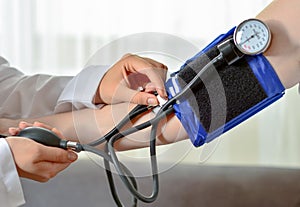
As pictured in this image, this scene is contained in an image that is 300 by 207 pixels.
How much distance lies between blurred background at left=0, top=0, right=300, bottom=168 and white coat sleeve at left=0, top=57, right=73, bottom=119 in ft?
2.85

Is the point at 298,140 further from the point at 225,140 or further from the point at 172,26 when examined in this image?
the point at 172,26

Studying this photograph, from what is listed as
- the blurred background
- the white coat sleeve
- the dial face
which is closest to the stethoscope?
the dial face

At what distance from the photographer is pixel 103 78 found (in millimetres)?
→ 776

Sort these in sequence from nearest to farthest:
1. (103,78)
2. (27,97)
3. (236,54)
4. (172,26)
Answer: (236,54) → (103,78) → (27,97) → (172,26)

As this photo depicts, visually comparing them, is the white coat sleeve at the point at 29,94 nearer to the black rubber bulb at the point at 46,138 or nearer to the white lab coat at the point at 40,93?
the white lab coat at the point at 40,93

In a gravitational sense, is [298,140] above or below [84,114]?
below

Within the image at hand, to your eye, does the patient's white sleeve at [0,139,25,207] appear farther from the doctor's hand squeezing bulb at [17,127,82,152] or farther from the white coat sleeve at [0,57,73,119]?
the white coat sleeve at [0,57,73,119]

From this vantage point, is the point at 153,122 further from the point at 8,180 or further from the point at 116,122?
the point at 8,180

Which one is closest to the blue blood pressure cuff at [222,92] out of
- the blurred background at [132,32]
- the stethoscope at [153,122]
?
the stethoscope at [153,122]

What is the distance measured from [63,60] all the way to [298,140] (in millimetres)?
840

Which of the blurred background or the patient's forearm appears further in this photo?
the blurred background

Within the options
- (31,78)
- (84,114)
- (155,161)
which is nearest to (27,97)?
(31,78)

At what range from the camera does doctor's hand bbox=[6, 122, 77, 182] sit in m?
0.68

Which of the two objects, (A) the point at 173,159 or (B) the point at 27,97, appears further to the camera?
(B) the point at 27,97
